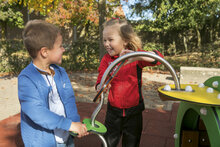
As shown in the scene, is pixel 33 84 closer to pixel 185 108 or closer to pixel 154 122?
pixel 185 108

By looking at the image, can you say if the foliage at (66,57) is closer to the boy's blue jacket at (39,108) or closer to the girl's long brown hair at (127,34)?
the girl's long brown hair at (127,34)

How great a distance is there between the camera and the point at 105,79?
1348mm

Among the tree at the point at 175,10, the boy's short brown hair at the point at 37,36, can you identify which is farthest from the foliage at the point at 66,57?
the boy's short brown hair at the point at 37,36

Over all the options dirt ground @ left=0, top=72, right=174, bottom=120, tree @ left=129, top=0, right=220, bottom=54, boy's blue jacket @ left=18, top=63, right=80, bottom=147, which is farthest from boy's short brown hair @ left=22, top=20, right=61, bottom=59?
tree @ left=129, top=0, right=220, bottom=54

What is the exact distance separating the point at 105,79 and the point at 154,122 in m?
2.81

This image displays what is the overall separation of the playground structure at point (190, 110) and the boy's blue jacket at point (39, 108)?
0.27 metres

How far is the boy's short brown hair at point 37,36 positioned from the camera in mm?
1578

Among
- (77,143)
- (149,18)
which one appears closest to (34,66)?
(77,143)

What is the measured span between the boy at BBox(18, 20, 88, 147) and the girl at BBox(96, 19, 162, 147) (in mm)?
422

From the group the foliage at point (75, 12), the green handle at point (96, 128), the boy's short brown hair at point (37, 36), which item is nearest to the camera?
the green handle at point (96, 128)

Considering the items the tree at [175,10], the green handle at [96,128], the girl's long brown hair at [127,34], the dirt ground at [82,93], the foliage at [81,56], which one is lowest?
the dirt ground at [82,93]

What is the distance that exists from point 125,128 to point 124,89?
0.41 metres

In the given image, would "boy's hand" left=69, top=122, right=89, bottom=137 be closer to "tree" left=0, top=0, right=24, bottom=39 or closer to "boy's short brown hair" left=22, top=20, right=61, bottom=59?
"boy's short brown hair" left=22, top=20, right=61, bottom=59

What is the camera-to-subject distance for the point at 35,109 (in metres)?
1.47
